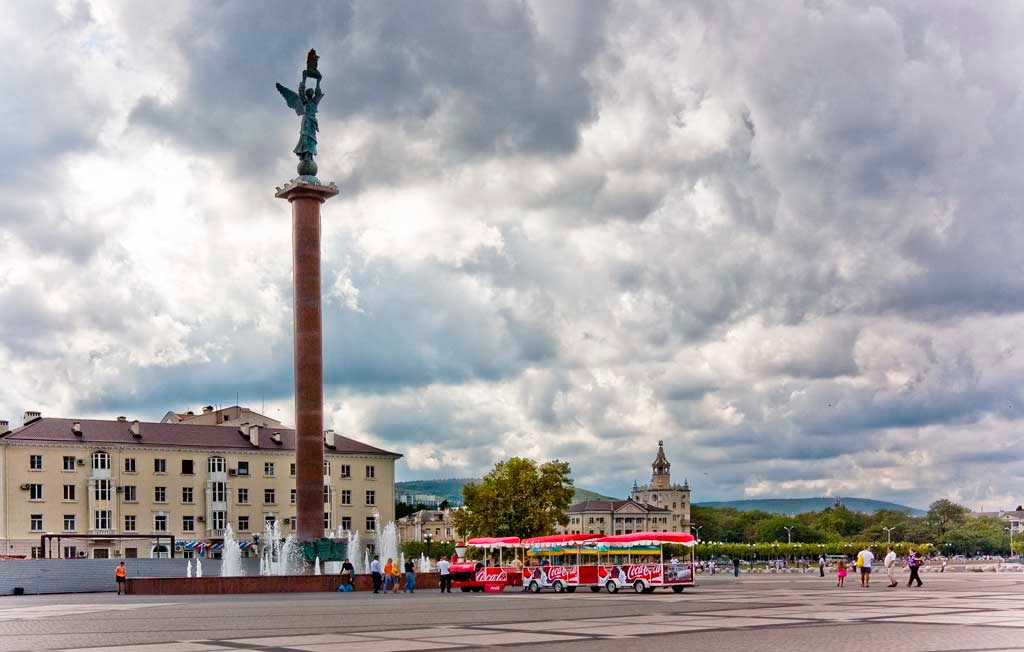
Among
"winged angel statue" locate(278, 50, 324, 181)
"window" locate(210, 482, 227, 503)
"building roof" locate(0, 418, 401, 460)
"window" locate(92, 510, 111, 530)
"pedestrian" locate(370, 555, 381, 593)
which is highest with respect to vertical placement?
"winged angel statue" locate(278, 50, 324, 181)

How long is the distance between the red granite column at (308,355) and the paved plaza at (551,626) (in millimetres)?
24212

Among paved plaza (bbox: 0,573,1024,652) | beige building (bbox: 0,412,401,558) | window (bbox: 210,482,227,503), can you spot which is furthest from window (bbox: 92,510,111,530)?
paved plaza (bbox: 0,573,1024,652)

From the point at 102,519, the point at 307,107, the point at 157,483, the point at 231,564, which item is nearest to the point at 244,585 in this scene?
the point at 231,564

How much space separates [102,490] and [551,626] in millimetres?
82162

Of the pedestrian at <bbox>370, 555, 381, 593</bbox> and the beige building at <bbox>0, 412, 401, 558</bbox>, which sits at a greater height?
the beige building at <bbox>0, 412, 401, 558</bbox>

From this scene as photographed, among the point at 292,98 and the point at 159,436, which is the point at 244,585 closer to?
the point at 292,98

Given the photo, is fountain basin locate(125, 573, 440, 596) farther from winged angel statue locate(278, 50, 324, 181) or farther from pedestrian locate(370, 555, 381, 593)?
winged angel statue locate(278, 50, 324, 181)

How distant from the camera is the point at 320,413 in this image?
2532 inches

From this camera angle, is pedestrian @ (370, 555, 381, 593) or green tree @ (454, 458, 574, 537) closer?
pedestrian @ (370, 555, 381, 593)

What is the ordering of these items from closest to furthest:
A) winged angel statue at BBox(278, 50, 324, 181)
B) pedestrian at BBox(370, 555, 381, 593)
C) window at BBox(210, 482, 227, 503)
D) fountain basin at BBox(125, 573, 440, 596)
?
pedestrian at BBox(370, 555, 381, 593), fountain basin at BBox(125, 573, 440, 596), winged angel statue at BBox(278, 50, 324, 181), window at BBox(210, 482, 227, 503)

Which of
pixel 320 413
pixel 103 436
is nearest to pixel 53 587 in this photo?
pixel 320 413

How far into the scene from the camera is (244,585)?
54656 millimetres

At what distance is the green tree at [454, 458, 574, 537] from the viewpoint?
107625mm

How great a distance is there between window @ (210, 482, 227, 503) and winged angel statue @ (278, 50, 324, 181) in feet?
158
